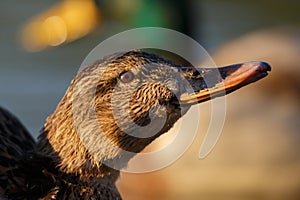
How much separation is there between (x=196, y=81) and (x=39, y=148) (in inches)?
22.7

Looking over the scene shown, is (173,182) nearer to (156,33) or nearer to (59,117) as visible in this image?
(156,33)

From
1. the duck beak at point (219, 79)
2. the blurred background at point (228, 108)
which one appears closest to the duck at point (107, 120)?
the duck beak at point (219, 79)

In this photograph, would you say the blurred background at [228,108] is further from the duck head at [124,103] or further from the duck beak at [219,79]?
the duck beak at [219,79]

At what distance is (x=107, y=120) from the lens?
9.55ft

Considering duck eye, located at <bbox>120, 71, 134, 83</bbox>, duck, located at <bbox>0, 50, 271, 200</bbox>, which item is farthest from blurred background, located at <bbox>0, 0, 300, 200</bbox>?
duck eye, located at <bbox>120, 71, 134, 83</bbox>

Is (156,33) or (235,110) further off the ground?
(156,33)

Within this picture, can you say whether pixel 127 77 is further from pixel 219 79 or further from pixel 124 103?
pixel 219 79

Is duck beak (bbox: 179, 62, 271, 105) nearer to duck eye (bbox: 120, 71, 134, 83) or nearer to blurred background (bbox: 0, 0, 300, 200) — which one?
duck eye (bbox: 120, 71, 134, 83)

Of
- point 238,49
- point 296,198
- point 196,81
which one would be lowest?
point 296,198

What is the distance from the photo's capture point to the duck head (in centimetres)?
279

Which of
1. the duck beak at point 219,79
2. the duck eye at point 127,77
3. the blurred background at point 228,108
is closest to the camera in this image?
the duck beak at point 219,79

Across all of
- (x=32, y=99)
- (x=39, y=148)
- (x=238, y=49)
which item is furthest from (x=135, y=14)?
(x=39, y=148)

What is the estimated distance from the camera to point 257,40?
5410 millimetres

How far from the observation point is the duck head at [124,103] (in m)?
2.79
